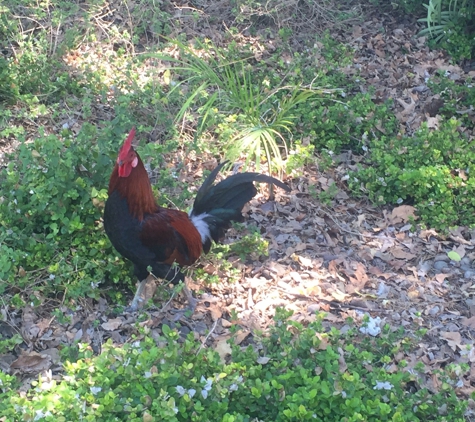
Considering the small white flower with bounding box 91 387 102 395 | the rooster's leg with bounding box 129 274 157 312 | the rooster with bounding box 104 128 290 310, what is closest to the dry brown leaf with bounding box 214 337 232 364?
the rooster with bounding box 104 128 290 310

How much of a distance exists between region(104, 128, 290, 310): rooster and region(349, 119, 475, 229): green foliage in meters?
1.54

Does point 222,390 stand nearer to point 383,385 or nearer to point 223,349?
point 223,349

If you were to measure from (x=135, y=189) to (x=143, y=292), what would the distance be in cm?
91

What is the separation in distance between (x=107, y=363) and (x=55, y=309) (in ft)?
3.57

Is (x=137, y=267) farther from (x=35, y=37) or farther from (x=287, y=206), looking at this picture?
(x=35, y=37)

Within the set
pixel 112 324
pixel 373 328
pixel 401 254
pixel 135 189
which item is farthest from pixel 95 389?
pixel 401 254

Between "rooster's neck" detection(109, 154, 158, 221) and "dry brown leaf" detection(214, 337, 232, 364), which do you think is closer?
"dry brown leaf" detection(214, 337, 232, 364)

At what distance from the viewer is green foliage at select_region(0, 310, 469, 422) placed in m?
2.80

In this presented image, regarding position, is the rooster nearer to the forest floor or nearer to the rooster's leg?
the rooster's leg

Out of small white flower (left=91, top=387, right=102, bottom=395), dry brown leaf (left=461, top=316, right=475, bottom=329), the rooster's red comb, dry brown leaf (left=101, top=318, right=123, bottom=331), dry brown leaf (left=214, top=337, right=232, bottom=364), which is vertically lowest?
dry brown leaf (left=461, top=316, right=475, bottom=329)

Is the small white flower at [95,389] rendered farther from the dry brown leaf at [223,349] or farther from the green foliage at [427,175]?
the green foliage at [427,175]

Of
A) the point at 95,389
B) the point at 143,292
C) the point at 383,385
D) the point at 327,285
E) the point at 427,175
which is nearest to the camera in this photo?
the point at 95,389

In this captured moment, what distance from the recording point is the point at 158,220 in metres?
3.91

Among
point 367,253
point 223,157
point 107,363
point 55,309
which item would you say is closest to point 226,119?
point 223,157
